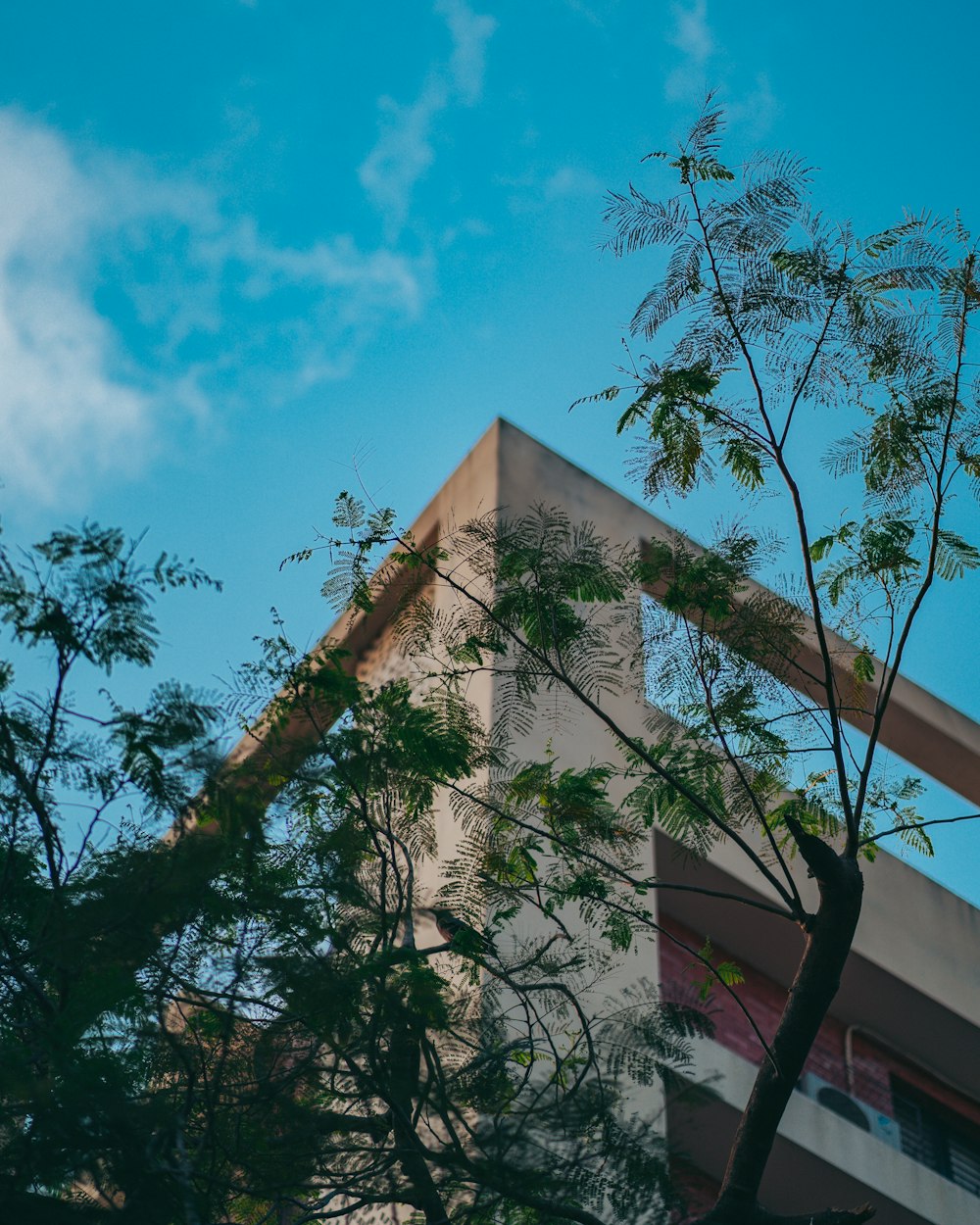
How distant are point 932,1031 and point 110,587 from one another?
29.5 feet

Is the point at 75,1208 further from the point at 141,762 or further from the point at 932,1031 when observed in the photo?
the point at 932,1031

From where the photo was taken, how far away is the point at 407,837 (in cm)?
593

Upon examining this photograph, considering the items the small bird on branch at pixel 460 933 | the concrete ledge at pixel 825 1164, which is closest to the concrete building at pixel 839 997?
the concrete ledge at pixel 825 1164

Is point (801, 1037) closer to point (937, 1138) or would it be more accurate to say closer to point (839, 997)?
point (839, 997)

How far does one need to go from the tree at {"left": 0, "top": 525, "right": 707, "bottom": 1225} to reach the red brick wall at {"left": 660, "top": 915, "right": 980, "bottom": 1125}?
4.80m

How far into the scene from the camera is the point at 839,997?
10.8m

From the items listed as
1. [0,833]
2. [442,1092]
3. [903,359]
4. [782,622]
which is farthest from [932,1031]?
[0,833]

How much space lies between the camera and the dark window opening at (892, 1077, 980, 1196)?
34.8 feet

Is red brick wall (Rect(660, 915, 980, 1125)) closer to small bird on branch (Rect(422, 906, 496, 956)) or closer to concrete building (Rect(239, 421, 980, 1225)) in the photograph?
concrete building (Rect(239, 421, 980, 1225))

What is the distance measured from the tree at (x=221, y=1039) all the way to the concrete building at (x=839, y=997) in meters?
3.95

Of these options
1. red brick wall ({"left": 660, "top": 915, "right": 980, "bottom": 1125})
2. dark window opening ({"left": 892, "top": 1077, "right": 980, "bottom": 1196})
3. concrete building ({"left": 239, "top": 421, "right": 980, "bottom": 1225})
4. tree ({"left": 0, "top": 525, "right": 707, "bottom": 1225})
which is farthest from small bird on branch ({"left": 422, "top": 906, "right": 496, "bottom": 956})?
dark window opening ({"left": 892, "top": 1077, "right": 980, "bottom": 1196})

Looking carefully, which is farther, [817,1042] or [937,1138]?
[937,1138]

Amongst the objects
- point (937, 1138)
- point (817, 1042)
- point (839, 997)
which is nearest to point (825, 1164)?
point (817, 1042)

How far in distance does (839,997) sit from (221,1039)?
7436mm
